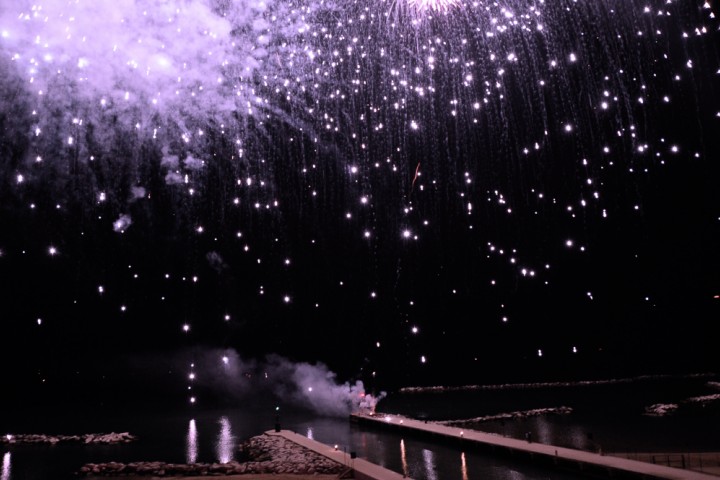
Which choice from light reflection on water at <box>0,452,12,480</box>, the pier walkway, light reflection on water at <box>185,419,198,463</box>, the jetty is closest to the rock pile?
light reflection on water at <box>185,419,198,463</box>

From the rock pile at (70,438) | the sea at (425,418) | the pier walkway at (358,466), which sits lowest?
the sea at (425,418)

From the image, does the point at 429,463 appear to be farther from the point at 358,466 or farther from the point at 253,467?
the point at 253,467

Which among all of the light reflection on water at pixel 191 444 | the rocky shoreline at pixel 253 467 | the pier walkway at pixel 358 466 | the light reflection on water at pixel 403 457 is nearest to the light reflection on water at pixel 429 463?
the light reflection on water at pixel 403 457

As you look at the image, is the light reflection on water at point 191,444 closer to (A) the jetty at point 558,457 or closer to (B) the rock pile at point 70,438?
(B) the rock pile at point 70,438

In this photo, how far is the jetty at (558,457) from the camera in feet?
47.2

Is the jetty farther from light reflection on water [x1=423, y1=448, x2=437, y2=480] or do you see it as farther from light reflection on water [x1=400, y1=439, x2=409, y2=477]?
light reflection on water [x1=423, y1=448, x2=437, y2=480]

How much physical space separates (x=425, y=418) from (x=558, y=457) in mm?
22423

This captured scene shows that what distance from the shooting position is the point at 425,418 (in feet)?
128

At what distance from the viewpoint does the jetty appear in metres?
14.4

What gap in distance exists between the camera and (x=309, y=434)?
31.8m

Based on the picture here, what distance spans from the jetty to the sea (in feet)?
1.07

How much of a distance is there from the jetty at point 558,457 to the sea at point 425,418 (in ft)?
1.07

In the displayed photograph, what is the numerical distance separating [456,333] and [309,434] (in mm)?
31167

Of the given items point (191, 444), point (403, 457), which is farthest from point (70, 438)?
point (403, 457)
